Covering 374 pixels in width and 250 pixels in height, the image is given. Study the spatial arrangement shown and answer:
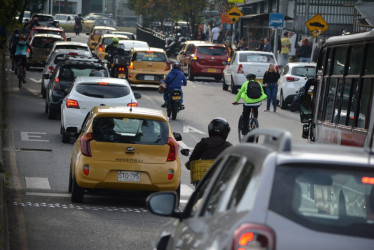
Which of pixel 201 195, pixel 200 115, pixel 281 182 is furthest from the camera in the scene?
pixel 200 115

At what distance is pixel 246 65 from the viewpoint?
122ft

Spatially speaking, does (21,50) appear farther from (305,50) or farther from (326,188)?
(326,188)

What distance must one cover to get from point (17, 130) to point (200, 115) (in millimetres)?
7315

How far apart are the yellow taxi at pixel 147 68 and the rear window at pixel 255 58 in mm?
2784

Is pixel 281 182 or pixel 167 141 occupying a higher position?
pixel 281 182

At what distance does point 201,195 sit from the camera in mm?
6164

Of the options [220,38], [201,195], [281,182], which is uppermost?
[281,182]

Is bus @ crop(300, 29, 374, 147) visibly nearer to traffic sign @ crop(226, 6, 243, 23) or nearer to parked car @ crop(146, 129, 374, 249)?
parked car @ crop(146, 129, 374, 249)

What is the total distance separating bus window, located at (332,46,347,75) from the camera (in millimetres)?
12820

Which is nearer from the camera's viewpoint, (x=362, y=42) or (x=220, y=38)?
(x=362, y=42)

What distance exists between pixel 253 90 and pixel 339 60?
988 cm

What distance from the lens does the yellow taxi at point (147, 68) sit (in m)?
37.1

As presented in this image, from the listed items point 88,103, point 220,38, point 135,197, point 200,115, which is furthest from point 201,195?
point 220,38

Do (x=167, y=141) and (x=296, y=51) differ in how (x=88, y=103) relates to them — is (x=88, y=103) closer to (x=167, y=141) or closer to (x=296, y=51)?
(x=167, y=141)
